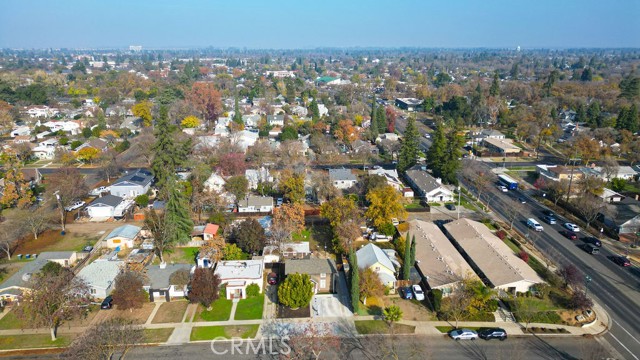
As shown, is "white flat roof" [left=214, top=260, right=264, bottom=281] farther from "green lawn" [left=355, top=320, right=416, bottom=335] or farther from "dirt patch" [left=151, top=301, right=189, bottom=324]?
"green lawn" [left=355, top=320, right=416, bottom=335]

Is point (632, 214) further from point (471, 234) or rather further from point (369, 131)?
point (369, 131)

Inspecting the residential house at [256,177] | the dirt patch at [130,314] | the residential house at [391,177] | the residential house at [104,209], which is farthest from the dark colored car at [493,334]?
the residential house at [104,209]

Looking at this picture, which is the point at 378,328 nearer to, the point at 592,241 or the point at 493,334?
the point at 493,334

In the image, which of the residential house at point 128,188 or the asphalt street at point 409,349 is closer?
the asphalt street at point 409,349

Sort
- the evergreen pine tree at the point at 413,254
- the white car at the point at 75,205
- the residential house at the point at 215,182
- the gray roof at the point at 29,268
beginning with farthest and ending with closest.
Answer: the residential house at the point at 215,182
the white car at the point at 75,205
the evergreen pine tree at the point at 413,254
the gray roof at the point at 29,268

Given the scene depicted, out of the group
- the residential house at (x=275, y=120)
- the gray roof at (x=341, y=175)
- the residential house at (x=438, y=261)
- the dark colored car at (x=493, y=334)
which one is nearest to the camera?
the dark colored car at (x=493, y=334)

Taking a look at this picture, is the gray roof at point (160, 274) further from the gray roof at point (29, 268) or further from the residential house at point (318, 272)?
the gray roof at point (29, 268)
